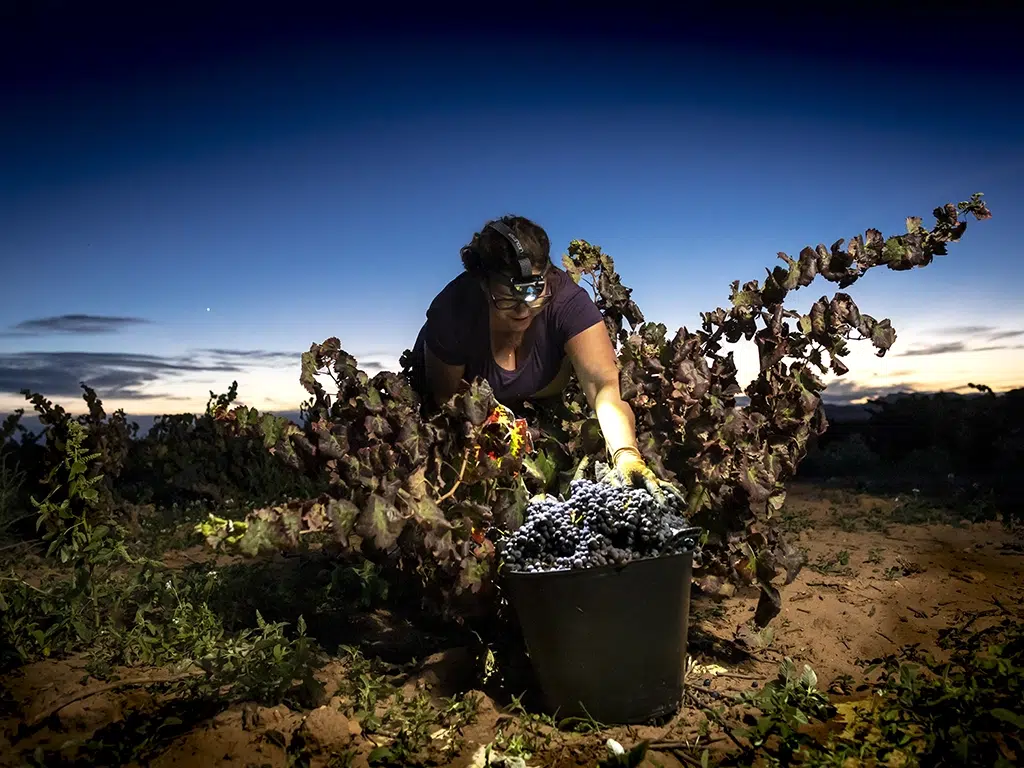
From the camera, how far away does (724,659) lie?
124 inches

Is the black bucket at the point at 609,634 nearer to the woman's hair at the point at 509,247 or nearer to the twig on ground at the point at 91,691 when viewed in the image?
the twig on ground at the point at 91,691

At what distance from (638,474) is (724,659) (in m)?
0.94

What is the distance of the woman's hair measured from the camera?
337cm

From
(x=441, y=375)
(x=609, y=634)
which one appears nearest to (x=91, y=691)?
(x=609, y=634)

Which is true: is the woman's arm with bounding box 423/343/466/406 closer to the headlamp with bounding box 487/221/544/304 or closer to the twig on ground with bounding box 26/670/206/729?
the headlamp with bounding box 487/221/544/304

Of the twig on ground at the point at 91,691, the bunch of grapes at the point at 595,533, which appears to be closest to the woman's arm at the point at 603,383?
the bunch of grapes at the point at 595,533

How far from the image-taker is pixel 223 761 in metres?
2.34

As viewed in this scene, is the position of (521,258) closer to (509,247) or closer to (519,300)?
(509,247)

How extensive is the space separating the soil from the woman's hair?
1669 millimetres

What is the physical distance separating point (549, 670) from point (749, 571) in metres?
1.03

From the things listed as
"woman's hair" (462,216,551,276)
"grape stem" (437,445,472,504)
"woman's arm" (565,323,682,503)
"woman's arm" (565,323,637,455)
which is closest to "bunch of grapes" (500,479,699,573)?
"woman's arm" (565,323,682,503)

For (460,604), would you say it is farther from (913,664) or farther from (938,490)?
(938,490)

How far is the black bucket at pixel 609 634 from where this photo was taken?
2453mm

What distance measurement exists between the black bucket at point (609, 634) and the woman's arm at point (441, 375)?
146 centimetres
